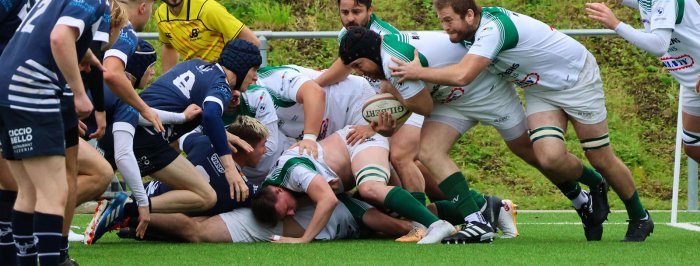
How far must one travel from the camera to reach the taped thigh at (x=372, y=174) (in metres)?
7.82

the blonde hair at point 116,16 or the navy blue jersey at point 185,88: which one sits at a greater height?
the blonde hair at point 116,16

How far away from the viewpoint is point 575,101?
7637 mm

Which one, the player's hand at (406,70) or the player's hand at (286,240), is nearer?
the player's hand at (406,70)

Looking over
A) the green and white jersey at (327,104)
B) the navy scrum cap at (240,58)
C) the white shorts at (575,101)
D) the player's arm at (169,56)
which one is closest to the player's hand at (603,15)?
the white shorts at (575,101)

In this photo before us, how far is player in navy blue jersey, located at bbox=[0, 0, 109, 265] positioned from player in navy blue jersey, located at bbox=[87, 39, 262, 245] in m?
2.26

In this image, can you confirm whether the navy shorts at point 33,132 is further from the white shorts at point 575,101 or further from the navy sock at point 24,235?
the white shorts at point 575,101

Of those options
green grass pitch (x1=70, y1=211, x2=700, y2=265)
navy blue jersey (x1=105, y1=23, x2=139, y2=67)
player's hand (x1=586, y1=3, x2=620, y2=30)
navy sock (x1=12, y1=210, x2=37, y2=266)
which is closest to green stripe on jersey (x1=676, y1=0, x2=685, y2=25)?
player's hand (x1=586, y1=3, x2=620, y2=30)

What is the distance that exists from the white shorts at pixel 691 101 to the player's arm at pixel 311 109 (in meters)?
2.42

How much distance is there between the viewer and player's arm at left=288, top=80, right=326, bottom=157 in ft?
26.6

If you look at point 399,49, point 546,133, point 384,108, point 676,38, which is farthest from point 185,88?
point 676,38

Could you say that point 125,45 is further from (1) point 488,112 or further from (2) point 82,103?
(1) point 488,112

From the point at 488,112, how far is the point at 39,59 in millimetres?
3367

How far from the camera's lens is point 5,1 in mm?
6105

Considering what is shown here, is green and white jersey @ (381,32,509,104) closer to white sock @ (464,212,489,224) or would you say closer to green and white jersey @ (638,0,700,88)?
white sock @ (464,212,489,224)
